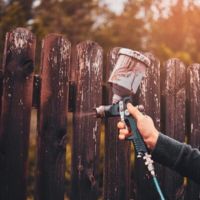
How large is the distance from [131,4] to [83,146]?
18.5 m

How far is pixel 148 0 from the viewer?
20.4 m

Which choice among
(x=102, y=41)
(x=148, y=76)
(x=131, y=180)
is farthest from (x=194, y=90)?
(x=102, y=41)

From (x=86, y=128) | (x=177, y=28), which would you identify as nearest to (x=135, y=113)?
(x=86, y=128)

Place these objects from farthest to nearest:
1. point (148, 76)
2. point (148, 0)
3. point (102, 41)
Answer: point (148, 0), point (102, 41), point (148, 76)

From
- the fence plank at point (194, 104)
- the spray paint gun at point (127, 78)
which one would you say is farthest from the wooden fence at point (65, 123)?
the spray paint gun at point (127, 78)

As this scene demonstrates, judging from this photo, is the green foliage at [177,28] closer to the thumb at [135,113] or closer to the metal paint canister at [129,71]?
the metal paint canister at [129,71]

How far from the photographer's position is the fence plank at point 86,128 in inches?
105

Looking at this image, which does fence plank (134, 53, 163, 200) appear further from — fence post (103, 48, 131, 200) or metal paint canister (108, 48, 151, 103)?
metal paint canister (108, 48, 151, 103)

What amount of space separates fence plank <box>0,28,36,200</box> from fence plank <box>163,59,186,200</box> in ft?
3.63

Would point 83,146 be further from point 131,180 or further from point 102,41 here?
point 102,41

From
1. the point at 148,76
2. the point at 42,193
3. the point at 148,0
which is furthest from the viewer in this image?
the point at 148,0

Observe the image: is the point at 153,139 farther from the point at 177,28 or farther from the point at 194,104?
the point at 177,28

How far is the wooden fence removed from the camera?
247 centimetres

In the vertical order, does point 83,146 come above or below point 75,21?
below
